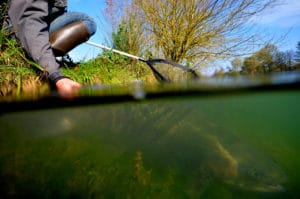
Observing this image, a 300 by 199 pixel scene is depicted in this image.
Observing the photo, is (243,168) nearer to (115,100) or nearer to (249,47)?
(115,100)

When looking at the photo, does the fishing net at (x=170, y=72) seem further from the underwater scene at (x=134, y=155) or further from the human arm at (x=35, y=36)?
the human arm at (x=35, y=36)

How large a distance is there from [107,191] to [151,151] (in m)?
0.76

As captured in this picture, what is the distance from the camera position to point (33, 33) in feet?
10.5

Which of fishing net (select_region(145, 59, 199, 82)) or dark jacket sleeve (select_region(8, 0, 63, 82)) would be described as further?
fishing net (select_region(145, 59, 199, 82))

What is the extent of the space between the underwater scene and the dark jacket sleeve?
0.79m

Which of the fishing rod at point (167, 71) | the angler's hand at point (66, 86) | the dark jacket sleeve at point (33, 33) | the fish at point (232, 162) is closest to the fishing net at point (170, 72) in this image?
the fishing rod at point (167, 71)

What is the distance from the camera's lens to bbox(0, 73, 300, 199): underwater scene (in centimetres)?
372

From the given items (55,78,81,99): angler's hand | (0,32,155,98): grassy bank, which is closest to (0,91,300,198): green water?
(0,32,155,98): grassy bank

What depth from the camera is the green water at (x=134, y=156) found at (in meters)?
3.72

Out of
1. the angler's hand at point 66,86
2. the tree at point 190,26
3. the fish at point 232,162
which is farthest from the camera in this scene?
the tree at point 190,26

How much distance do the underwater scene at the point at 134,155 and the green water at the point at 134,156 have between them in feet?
0.04

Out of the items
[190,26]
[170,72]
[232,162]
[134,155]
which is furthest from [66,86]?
[190,26]

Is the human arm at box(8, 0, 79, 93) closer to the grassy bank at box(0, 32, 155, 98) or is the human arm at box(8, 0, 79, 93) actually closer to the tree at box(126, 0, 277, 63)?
the grassy bank at box(0, 32, 155, 98)

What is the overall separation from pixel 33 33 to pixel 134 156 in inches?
77.6
